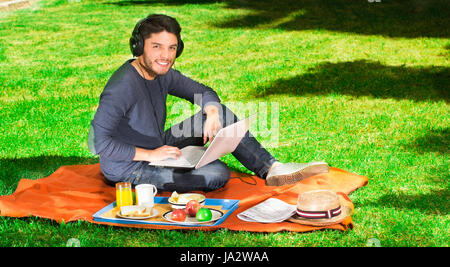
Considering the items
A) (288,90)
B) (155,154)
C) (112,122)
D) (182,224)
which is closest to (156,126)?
(155,154)

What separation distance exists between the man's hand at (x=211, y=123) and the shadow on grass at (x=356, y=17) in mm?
8149

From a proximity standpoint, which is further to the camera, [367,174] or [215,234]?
[367,174]

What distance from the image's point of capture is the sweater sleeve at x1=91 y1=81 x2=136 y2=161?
4.17m

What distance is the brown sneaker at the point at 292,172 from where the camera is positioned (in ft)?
15.7

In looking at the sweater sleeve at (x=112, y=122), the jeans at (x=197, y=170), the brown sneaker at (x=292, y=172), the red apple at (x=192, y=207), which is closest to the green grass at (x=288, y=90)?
the red apple at (x=192, y=207)

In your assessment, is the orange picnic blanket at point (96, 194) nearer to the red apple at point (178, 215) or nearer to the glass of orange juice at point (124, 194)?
the red apple at point (178, 215)

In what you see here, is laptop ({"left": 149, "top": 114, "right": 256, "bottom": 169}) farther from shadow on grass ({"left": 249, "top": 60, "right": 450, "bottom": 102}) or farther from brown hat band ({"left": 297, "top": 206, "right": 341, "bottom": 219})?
shadow on grass ({"left": 249, "top": 60, "right": 450, "bottom": 102})

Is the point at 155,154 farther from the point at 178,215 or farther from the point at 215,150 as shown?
the point at 178,215

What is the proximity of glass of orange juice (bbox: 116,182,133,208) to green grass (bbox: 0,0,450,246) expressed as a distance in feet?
0.74

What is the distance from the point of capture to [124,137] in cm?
449

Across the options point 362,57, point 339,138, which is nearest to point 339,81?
point 362,57

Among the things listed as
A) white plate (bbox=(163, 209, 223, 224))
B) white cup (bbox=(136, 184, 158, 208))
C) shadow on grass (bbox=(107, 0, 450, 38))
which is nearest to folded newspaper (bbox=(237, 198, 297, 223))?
white plate (bbox=(163, 209, 223, 224))
